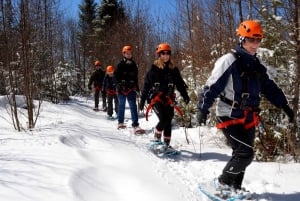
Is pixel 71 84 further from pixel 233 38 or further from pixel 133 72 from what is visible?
pixel 233 38

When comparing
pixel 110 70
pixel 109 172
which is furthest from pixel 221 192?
pixel 110 70

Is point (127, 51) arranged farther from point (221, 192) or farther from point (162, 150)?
point (221, 192)

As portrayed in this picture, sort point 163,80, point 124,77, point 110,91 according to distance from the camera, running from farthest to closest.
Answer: point 110,91, point 124,77, point 163,80

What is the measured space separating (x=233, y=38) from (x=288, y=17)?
5.79 feet

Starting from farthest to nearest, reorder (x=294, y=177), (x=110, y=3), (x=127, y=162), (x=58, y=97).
A: (x=110, y=3)
(x=58, y=97)
(x=127, y=162)
(x=294, y=177)

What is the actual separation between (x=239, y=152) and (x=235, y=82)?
2.65ft

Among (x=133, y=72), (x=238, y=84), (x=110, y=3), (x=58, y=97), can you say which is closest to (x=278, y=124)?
(x=238, y=84)

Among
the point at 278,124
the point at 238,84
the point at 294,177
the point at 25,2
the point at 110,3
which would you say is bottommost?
the point at 294,177

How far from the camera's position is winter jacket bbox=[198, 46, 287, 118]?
4.37 metres

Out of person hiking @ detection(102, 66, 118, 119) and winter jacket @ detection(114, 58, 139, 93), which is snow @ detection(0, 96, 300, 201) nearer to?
winter jacket @ detection(114, 58, 139, 93)

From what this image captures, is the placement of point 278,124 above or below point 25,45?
below

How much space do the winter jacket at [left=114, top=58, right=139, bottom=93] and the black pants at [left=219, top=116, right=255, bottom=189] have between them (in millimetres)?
5480

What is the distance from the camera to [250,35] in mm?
4305

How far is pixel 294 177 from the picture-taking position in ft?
16.1
